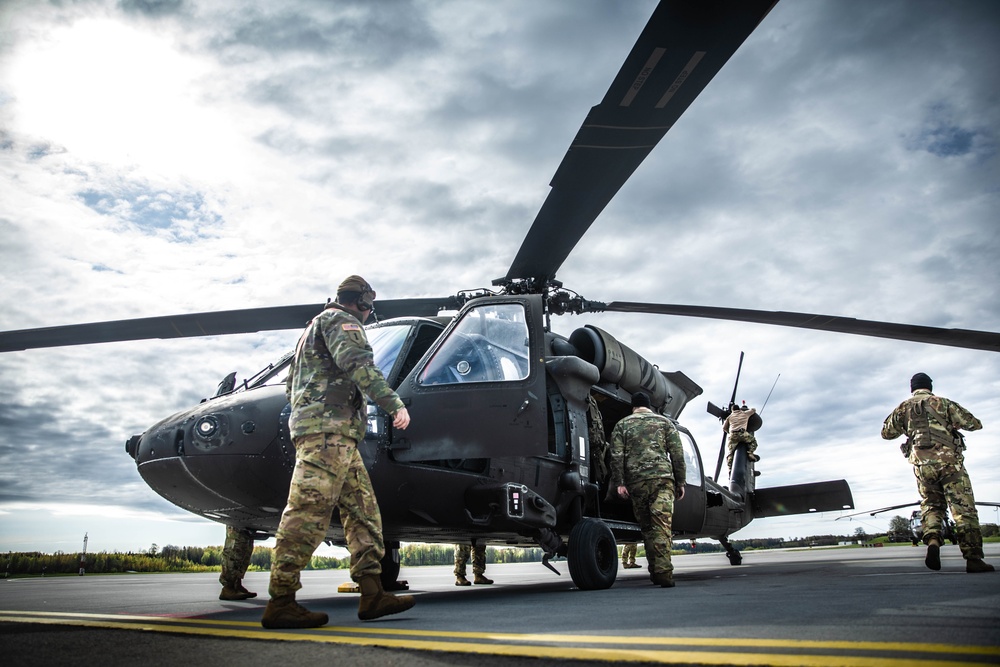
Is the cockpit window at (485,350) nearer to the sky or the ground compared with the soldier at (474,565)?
nearer to the sky

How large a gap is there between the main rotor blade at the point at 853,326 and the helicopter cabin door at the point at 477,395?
2.07 m

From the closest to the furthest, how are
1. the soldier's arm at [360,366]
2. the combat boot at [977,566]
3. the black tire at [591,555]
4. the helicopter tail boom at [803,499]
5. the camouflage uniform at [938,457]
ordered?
the soldier's arm at [360,366] → the black tire at [591,555] → the combat boot at [977,566] → the camouflage uniform at [938,457] → the helicopter tail boom at [803,499]

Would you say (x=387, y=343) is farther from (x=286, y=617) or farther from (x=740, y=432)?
(x=740, y=432)

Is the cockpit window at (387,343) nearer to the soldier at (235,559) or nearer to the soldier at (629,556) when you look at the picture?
the soldier at (235,559)

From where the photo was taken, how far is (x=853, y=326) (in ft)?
20.1

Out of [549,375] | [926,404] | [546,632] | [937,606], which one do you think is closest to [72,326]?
[549,375]

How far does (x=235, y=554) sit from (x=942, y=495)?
22.2 feet

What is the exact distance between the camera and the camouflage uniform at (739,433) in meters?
11.3

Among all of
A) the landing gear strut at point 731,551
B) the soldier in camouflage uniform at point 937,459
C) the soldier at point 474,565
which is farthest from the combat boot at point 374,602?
the landing gear strut at point 731,551

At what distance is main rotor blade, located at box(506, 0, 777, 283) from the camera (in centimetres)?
356

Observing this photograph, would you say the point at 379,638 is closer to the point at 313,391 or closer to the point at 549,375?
the point at 313,391

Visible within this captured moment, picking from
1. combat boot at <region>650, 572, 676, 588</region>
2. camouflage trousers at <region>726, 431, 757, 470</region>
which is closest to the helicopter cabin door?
combat boot at <region>650, 572, 676, 588</region>

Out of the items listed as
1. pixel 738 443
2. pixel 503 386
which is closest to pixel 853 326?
pixel 503 386

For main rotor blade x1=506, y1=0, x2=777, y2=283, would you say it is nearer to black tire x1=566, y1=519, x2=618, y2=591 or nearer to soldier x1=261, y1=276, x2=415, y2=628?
soldier x1=261, y1=276, x2=415, y2=628
